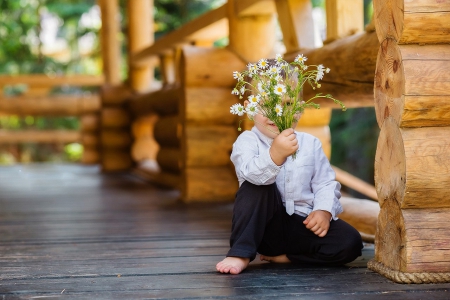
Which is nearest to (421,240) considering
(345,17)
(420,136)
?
(420,136)

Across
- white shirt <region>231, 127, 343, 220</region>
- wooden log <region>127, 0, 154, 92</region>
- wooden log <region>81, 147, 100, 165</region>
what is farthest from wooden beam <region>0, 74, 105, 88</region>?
white shirt <region>231, 127, 343, 220</region>

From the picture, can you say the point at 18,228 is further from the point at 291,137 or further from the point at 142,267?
the point at 291,137

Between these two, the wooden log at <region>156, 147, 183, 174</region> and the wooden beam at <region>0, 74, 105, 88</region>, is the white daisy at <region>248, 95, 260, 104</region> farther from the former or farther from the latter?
the wooden beam at <region>0, 74, 105, 88</region>

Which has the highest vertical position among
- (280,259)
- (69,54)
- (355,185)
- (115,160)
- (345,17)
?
(69,54)

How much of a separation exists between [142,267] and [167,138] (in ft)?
14.2

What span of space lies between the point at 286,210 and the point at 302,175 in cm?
17

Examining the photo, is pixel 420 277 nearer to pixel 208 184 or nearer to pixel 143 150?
pixel 208 184

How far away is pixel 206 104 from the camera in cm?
559

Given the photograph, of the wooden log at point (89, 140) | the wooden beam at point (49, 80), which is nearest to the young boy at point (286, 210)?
the wooden log at point (89, 140)

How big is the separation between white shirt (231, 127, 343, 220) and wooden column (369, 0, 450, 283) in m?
0.39

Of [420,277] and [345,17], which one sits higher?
[345,17]

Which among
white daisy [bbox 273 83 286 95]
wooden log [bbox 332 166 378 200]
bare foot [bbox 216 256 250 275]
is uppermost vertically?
white daisy [bbox 273 83 286 95]

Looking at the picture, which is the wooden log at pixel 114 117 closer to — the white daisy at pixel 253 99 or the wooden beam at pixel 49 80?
the wooden beam at pixel 49 80

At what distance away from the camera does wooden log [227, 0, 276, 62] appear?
5508 mm
